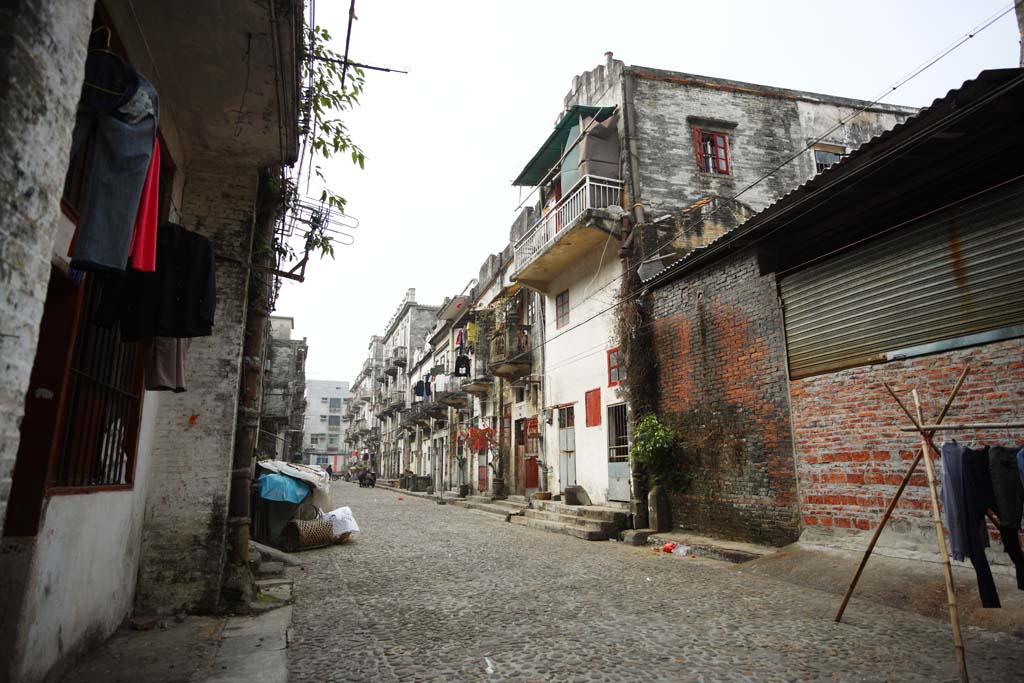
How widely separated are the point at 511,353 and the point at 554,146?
6659 mm

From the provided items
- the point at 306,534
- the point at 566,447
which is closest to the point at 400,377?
the point at 566,447

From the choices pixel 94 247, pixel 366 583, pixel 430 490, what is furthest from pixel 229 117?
pixel 430 490

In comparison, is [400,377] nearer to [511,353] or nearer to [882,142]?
[511,353]

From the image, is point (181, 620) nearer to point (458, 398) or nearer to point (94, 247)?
point (94, 247)

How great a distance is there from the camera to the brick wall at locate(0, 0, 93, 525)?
1724 mm

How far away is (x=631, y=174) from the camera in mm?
13703

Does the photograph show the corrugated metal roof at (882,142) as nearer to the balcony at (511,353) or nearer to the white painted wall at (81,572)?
the white painted wall at (81,572)

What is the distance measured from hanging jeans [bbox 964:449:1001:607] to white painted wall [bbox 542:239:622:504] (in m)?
8.97

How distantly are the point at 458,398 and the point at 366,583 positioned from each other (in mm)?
19292

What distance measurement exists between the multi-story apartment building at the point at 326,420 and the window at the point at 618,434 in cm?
6711

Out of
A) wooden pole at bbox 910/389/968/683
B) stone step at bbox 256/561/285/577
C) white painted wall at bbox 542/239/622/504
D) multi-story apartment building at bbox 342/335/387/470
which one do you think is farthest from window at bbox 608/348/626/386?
multi-story apartment building at bbox 342/335/387/470

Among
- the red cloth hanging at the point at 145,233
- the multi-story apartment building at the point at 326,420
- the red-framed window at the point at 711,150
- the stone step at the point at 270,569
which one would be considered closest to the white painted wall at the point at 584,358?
the red-framed window at the point at 711,150

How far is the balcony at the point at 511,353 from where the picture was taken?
18.7m

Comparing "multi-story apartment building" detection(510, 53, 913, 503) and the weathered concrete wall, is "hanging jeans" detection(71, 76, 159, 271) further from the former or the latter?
the weathered concrete wall
